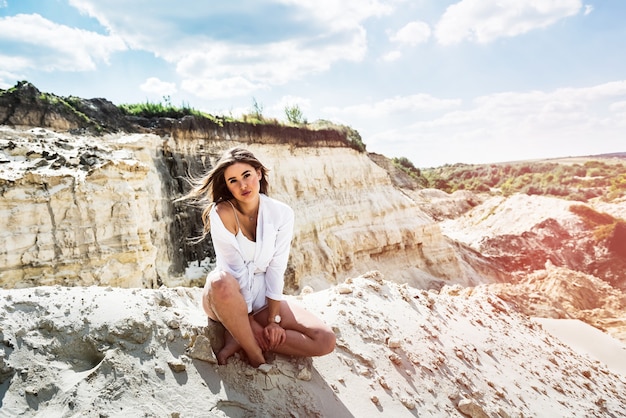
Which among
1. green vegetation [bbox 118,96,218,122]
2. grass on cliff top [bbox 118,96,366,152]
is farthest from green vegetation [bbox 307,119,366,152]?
green vegetation [bbox 118,96,218,122]

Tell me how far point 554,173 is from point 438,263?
4569 cm

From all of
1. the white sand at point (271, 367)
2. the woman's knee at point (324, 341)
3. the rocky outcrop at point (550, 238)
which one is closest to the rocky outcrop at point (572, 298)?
the rocky outcrop at point (550, 238)

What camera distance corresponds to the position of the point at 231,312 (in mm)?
2623

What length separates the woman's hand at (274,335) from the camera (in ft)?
9.17

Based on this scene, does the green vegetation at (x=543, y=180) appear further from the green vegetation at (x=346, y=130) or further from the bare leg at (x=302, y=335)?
the bare leg at (x=302, y=335)

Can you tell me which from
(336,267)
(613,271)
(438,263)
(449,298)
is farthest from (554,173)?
(449,298)

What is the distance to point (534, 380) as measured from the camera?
4504 millimetres

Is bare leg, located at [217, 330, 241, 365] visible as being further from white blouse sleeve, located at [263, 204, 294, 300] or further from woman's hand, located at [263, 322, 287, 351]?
white blouse sleeve, located at [263, 204, 294, 300]

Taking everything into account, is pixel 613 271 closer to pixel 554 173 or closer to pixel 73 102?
pixel 73 102

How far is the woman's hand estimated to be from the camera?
279 cm

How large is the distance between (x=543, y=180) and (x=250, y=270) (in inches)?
2237

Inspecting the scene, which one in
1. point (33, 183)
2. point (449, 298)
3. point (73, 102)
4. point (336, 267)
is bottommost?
point (336, 267)

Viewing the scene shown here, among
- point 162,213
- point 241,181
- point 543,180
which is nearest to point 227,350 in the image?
point 241,181

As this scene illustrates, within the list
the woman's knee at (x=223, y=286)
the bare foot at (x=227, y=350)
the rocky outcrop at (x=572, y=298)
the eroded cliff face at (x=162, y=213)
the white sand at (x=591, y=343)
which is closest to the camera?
the woman's knee at (x=223, y=286)
